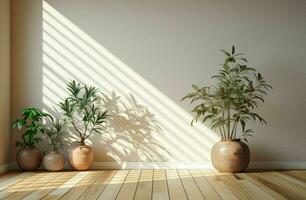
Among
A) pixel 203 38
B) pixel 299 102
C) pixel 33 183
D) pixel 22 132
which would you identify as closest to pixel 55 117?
pixel 22 132

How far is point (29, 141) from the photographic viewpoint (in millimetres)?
4730

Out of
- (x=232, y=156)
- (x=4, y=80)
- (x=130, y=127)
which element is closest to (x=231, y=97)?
(x=232, y=156)

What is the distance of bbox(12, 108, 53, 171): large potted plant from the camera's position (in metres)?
4.63

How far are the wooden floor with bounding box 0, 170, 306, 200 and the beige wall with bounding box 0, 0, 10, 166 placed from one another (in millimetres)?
393

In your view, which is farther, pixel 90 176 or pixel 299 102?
pixel 299 102

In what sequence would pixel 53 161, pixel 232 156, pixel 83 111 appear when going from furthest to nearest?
pixel 83 111 < pixel 53 161 < pixel 232 156

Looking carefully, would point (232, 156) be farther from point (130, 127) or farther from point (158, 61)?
point (158, 61)

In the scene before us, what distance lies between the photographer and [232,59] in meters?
4.65

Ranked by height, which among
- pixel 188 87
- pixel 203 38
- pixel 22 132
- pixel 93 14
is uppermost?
pixel 93 14

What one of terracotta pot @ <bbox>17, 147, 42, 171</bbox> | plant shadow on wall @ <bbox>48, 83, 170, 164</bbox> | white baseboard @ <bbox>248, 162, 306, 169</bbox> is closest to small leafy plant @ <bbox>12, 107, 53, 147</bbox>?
terracotta pot @ <bbox>17, 147, 42, 171</bbox>

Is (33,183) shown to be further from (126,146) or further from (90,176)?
(126,146)

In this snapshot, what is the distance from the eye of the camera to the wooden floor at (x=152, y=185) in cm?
325

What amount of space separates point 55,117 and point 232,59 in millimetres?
2211

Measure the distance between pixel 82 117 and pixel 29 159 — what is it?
Answer: 0.79m
